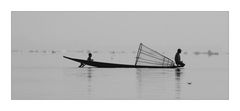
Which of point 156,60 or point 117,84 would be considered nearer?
point 117,84

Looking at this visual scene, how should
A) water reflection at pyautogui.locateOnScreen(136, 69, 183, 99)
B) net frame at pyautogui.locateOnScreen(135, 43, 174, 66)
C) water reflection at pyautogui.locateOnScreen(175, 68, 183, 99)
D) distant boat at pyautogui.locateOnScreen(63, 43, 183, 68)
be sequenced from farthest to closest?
distant boat at pyautogui.locateOnScreen(63, 43, 183, 68) < net frame at pyautogui.locateOnScreen(135, 43, 174, 66) < water reflection at pyautogui.locateOnScreen(175, 68, 183, 99) < water reflection at pyautogui.locateOnScreen(136, 69, 183, 99)

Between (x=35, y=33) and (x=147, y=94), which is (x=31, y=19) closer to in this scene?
(x=35, y=33)

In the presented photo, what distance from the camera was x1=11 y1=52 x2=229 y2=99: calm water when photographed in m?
14.1

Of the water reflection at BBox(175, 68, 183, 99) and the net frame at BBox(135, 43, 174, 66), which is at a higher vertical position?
the net frame at BBox(135, 43, 174, 66)

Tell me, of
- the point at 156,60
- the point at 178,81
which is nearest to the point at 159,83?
the point at 178,81

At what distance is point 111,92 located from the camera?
14.5 meters

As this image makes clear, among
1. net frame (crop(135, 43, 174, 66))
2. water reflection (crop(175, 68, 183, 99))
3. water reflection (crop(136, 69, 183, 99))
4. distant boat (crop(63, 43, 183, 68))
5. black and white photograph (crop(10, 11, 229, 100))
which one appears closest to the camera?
water reflection (crop(136, 69, 183, 99))

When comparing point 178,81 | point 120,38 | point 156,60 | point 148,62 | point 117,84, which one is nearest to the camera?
point 117,84

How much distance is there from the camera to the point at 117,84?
16.2 m

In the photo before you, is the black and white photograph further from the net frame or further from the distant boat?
the distant boat

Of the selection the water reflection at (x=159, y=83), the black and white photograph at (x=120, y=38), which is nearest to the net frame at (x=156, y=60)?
the water reflection at (x=159, y=83)

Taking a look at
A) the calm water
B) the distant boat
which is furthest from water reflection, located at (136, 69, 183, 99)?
the distant boat

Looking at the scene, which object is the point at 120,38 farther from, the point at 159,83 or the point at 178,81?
the point at 178,81
